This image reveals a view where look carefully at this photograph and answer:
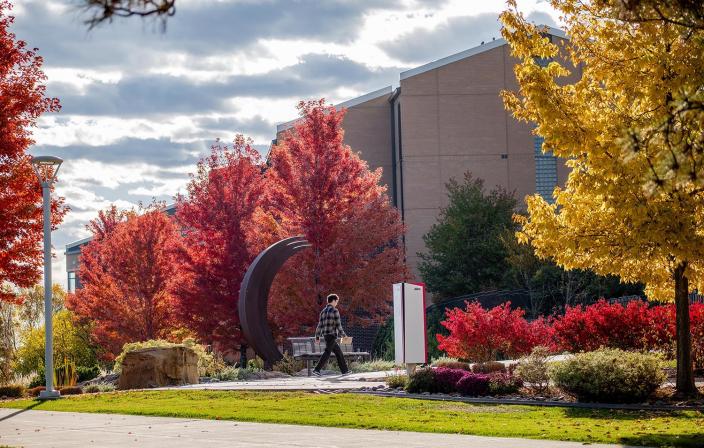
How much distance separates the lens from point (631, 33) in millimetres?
14125

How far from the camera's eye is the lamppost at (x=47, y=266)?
19859 mm

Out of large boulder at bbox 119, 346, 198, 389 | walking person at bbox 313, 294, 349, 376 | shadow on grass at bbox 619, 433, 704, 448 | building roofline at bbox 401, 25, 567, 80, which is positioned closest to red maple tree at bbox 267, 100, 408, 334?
walking person at bbox 313, 294, 349, 376

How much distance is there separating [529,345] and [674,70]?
35.7 ft

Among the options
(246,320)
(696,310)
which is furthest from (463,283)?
(696,310)

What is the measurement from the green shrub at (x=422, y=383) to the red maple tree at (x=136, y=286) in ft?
70.2

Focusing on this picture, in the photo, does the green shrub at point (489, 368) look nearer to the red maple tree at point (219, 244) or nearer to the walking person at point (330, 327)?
the walking person at point (330, 327)

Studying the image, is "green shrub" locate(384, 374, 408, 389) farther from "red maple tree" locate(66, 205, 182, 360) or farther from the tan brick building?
the tan brick building

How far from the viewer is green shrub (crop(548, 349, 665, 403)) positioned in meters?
14.0

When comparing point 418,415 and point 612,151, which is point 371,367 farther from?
point 612,151

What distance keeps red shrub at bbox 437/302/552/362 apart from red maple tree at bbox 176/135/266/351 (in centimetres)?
1067

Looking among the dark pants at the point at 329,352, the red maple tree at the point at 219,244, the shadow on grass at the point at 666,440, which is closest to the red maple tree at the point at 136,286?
the red maple tree at the point at 219,244

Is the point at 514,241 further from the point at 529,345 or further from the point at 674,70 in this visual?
the point at 674,70

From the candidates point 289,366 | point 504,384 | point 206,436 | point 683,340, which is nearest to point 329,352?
point 289,366

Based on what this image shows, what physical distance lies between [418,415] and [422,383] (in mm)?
3414
